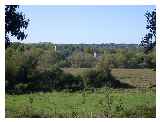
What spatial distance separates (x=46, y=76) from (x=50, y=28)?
647 mm

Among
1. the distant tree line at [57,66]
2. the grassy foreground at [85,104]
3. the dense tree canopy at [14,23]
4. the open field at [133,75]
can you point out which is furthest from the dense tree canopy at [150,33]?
the dense tree canopy at [14,23]

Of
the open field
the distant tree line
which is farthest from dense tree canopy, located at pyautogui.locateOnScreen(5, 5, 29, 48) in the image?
the open field

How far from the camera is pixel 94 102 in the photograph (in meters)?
13.5

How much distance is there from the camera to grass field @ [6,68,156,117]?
44.4ft

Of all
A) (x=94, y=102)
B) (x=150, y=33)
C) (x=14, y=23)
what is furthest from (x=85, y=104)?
(x=14, y=23)

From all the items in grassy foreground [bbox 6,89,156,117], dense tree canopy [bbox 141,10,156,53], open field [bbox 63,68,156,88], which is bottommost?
grassy foreground [bbox 6,89,156,117]

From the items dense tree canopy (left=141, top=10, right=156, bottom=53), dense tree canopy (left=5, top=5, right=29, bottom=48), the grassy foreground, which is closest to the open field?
the grassy foreground

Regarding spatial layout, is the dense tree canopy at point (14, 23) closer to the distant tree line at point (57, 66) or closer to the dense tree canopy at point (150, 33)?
the distant tree line at point (57, 66)

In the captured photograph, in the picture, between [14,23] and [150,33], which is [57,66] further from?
[150,33]

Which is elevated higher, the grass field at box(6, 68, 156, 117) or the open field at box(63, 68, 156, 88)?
the open field at box(63, 68, 156, 88)

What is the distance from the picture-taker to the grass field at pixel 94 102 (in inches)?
533

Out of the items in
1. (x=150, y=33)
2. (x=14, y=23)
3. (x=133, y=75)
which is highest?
(x=14, y=23)

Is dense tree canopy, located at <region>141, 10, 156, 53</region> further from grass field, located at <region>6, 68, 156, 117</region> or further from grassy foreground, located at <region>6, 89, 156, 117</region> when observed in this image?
grassy foreground, located at <region>6, 89, 156, 117</region>
